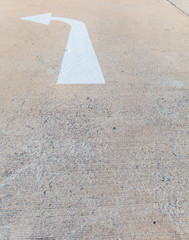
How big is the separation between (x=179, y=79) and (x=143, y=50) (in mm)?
1532

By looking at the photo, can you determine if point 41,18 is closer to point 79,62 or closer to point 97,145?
point 79,62

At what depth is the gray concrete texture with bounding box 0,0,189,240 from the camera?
2580 millimetres

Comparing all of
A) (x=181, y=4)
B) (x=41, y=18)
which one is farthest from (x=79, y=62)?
(x=181, y=4)

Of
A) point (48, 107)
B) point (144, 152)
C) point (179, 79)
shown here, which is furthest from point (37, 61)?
point (144, 152)

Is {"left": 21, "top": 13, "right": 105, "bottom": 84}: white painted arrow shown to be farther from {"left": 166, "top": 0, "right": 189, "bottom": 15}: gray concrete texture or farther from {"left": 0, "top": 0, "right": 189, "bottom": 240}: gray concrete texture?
{"left": 166, "top": 0, "right": 189, "bottom": 15}: gray concrete texture

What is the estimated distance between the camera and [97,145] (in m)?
3.47

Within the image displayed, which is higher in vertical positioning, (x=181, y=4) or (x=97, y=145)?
(x=181, y=4)

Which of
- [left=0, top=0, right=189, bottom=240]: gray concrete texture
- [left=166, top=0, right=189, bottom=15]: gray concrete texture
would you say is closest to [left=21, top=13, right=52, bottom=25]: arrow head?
[left=0, top=0, right=189, bottom=240]: gray concrete texture

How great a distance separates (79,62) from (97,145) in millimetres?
2746

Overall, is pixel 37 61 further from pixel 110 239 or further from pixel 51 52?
pixel 110 239

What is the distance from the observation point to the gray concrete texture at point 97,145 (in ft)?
8.46

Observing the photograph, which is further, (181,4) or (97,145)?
(181,4)

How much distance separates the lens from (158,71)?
17.5 ft

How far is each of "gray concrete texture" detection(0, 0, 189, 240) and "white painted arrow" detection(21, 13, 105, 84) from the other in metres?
0.16
